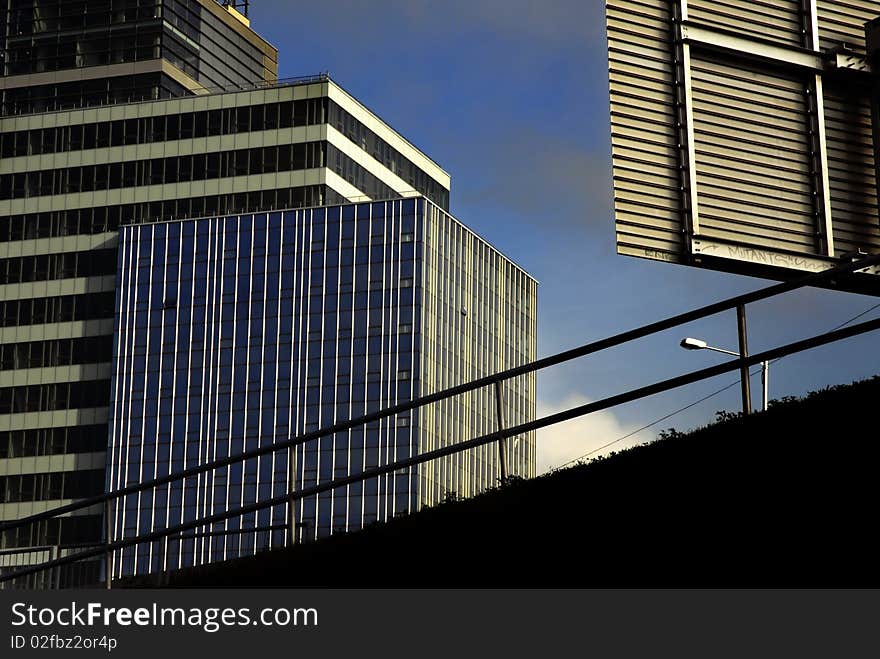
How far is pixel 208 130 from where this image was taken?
4085 inches

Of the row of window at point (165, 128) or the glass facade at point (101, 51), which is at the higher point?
the glass facade at point (101, 51)

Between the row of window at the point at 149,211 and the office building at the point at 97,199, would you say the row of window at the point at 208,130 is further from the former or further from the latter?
the row of window at the point at 149,211

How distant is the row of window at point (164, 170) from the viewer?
Result: 10231 cm

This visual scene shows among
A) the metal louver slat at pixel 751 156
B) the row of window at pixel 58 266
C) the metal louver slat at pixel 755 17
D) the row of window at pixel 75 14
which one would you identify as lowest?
the metal louver slat at pixel 751 156

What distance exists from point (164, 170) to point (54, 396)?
1726 cm

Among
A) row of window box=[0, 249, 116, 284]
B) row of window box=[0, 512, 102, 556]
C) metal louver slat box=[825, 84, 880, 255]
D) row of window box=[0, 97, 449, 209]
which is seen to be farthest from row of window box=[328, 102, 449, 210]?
metal louver slat box=[825, 84, 880, 255]

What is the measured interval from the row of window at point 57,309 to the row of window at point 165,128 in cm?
1078

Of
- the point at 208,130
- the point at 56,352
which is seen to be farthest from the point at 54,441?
the point at 208,130

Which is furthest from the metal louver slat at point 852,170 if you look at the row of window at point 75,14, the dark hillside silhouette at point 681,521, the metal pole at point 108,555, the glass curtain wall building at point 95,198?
the row of window at point 75,14

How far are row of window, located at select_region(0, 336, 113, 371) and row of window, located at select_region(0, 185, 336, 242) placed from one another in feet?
25.1

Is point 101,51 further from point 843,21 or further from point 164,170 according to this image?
point 843,21
